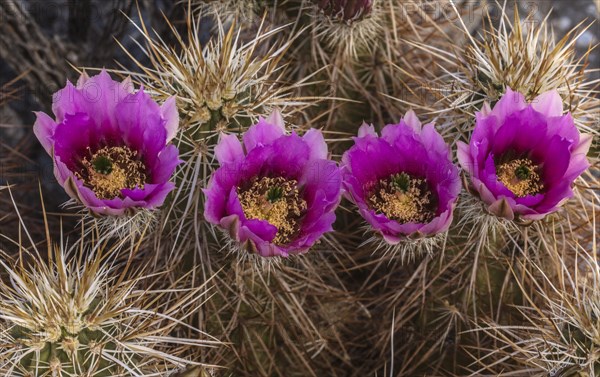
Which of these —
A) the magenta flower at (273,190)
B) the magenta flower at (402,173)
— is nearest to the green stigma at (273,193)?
the magenta flower at (273,190)

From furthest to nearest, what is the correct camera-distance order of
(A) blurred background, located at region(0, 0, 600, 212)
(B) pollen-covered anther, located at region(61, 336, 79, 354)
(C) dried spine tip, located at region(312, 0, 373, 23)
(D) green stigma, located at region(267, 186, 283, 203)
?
(A) blurred background, located at region(0, 0, 600, 212) → (C) dried spine tip, located at region(312, 0, 373, 23) → (D) green stigma, located at region(267, 186, 283, 203) → (B) pollen-covered anther, located at region(61, 336, 79, 354)

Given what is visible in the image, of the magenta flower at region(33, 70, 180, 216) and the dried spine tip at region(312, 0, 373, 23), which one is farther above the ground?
the dried spine tip at region(312, 0, 373, 23)

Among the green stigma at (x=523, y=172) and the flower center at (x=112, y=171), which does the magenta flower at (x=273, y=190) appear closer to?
the flower center at (x=112, y=171)

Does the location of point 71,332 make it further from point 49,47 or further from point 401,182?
point 49,47

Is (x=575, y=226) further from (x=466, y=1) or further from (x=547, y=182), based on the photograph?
(x=466, y=1)

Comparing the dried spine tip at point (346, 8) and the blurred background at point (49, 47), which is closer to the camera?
the dried spine tip at point (346, 8)

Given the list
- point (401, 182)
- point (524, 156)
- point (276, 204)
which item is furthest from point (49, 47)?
point (524, 156)

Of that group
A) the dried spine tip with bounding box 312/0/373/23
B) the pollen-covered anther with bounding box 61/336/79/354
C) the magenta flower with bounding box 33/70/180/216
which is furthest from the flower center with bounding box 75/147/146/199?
the dried spine tip with bounding box 312/0/373/23

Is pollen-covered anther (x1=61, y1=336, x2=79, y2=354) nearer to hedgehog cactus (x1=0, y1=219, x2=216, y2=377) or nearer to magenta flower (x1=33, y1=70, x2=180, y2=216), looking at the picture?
hedgehog cactus (x1=0, y1=219, x2=216, y2=377)
